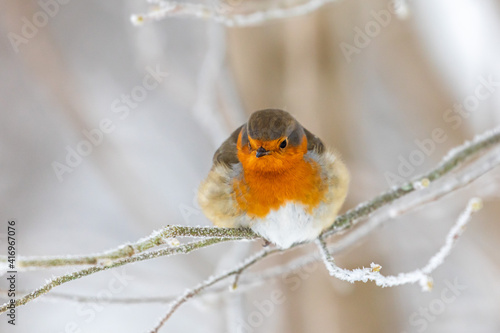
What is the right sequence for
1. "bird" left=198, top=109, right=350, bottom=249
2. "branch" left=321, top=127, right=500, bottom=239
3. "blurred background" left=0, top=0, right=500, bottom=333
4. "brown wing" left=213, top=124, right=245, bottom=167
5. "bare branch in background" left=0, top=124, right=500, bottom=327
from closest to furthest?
"bare branch in background" left=0, top=124, right=500, bottom=327 < "branch" left=321, top=127, right=500, bottom=239 < "bird" left=198, top=109, right=350, bottom=249 < "brown wing" left=213, top=124, right=245, bottom=167 < "blurred background" left=0, top=0, right=500, bottom=333

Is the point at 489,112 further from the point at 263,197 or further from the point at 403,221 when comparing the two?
the point at 263,197

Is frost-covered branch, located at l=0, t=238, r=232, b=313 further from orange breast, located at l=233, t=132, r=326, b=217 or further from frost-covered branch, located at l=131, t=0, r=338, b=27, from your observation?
frost-covered branch, located at l=131, t=0, r=338, b=27

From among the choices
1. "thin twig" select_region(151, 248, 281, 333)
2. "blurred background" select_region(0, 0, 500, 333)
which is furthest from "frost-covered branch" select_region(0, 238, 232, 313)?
"blurred background" select_region(0, 0, 500, 333)

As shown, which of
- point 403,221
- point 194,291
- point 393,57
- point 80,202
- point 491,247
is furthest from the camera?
point 80,202

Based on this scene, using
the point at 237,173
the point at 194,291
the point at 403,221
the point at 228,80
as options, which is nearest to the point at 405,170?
the point at 403,221

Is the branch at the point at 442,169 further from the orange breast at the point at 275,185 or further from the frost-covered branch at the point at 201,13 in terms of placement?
the frost-covered branch at the point at 201,13

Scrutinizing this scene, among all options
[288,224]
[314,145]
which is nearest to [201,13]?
[314,145]

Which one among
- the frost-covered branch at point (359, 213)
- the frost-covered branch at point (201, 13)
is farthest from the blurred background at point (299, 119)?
the frost-covered branch at point (359, 213)
